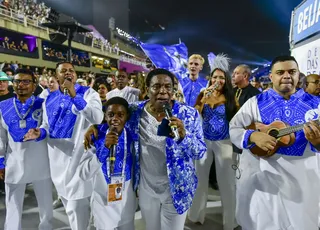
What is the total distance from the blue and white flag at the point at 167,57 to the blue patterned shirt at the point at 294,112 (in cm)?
230

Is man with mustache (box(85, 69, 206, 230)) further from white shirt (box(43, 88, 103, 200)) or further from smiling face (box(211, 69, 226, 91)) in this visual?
smiling face (box(211, 69, 226, 91))

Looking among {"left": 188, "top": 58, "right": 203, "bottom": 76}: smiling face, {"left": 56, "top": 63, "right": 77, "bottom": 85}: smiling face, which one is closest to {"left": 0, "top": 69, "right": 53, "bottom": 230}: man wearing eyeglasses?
{"left": 56, "top": 63, "right": 77, "bottom": 85}: smiling face

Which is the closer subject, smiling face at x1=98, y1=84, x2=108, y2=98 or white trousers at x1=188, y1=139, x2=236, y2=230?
white trousers at x1=188, y1=139, x2=236, y2=230

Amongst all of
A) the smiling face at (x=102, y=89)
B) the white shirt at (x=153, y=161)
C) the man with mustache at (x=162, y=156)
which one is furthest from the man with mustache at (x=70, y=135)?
the smiling face at (x=102, y=89)

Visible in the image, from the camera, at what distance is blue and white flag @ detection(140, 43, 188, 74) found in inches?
170

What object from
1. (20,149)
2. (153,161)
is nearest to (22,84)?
(20,149)

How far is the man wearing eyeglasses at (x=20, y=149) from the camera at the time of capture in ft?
9.66

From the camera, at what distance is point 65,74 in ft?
9.68

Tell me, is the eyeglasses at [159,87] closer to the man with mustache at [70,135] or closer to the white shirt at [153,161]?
the white shirt at [153,161]

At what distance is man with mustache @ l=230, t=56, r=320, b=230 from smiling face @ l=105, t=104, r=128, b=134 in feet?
2.85

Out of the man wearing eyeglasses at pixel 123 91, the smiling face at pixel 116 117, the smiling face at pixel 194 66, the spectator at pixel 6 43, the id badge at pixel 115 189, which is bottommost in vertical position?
the id badge at pixel 115 189

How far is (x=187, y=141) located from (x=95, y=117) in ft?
3.66

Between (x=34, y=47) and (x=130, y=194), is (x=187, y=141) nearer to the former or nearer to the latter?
(x=130, y=194)

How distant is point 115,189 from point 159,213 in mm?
383
